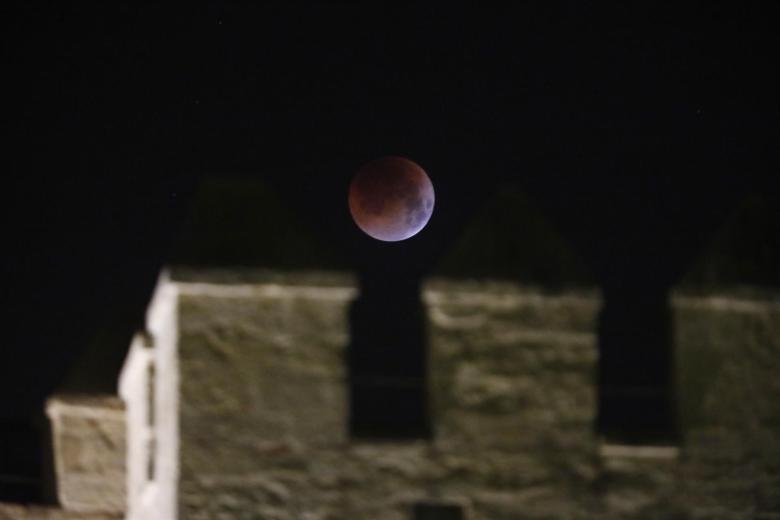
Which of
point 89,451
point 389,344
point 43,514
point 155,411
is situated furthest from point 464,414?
point 389,344

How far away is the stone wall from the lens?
4434 millimetres

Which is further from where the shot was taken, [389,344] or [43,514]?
[389,344]

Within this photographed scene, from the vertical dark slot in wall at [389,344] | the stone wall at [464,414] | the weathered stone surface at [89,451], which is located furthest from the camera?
the vertical dark slot in wall at [389,344]

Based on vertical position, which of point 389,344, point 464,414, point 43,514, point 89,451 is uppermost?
point 389,344

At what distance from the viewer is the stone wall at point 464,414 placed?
443cm

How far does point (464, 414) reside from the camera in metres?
4.48

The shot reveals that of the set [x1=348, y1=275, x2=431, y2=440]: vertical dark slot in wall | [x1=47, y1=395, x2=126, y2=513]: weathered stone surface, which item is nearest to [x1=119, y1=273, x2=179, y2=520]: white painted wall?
[x1=47, y1=395, x2=126, y2=513]: weathered stone surface

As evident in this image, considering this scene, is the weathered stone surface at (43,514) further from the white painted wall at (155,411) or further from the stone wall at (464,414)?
the stone wall at (464,414)

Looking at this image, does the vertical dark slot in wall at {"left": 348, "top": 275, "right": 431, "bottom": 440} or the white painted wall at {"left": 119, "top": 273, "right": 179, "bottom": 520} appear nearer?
the white painted wall at {"left": 119, "top": 273, "right": 179, "bottom": 520}

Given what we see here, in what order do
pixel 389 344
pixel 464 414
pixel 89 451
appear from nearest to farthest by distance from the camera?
pixel 464 414 < pixel 89 451 < pixel 389 344

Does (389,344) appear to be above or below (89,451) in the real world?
above

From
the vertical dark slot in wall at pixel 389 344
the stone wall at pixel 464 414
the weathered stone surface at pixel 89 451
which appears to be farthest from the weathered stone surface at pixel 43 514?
the vertical dark slot in wall at pixel 389 344

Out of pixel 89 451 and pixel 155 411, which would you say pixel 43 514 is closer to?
pixel 89 451

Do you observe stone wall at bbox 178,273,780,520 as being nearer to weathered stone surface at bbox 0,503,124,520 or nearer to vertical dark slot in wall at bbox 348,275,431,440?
weathered stone surface at bbox 0,503,124,520
